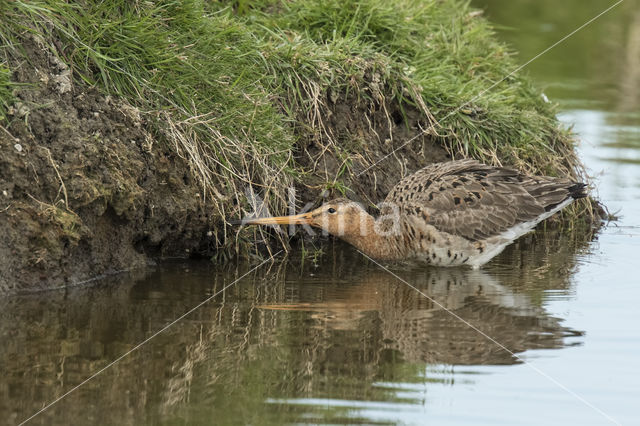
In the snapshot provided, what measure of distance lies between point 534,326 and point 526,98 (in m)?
4.42

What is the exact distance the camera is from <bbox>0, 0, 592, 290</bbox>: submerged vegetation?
25.4ft

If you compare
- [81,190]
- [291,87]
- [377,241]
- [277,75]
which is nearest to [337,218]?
[377,241]

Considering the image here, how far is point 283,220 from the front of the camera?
809cm

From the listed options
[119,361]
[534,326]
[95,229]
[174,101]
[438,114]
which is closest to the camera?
[119,361]

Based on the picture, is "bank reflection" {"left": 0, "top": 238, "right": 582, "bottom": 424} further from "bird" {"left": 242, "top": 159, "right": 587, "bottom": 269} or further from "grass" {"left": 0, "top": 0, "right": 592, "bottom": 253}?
"grass" {"left": 0, "top": 0, "right": 592, "bottom": 253}

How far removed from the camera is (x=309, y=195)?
28.3 ft

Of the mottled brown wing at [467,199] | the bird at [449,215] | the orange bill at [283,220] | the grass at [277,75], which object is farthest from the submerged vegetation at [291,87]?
the mottled brown wing at [467,199]

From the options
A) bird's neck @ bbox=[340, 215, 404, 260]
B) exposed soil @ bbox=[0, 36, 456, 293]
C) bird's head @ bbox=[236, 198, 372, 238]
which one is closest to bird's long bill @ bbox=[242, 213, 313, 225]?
bird's head @ bbox=[236, 198, 372, 238]

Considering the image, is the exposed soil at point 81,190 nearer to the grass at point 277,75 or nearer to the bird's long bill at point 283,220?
the grass at point 277,75

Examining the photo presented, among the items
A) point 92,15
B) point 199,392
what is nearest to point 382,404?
point 199,392

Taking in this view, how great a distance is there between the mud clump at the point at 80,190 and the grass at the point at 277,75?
168 millimetres

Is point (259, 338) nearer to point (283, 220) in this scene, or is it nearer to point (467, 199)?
point (283, 220)

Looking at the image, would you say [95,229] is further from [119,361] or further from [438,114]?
[438,114]

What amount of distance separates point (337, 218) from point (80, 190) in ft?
7.39
